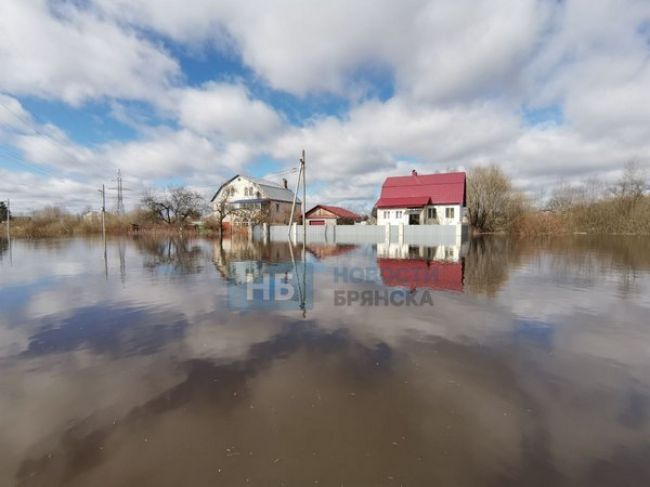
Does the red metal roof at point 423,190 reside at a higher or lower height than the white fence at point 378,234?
higher

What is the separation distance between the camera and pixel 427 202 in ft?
105

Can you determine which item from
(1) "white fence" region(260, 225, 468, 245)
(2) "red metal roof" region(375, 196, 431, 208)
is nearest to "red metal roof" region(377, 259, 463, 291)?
(1) "white fence" region(260, 225, 468, 245)

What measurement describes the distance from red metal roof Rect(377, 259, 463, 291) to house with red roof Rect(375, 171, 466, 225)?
20317mm

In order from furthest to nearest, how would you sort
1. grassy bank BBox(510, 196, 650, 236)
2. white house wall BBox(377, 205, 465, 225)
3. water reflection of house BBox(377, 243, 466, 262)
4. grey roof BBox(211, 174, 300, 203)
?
1. grey roof BBox(211, 174, 300, 203)
2. grassy bank BBox(510, 196, 650, 236)
3. white house wall BBox(377, 205, 465, 225)
4. water reflection of house BBox(377, 243, 466, 262)

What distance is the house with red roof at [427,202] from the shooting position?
105 feet

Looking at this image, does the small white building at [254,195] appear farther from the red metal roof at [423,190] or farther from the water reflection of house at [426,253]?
the water reflection of house at [426,253]

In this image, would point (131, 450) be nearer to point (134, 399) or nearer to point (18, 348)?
point (134, 399)

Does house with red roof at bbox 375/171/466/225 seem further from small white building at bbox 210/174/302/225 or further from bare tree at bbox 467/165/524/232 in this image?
small white building at bbox 210/174/302/225

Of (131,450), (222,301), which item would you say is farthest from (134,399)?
(222,301)

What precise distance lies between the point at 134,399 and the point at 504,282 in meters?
8.74

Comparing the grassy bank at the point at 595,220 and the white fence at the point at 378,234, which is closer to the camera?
the white fence at the point at 378,234

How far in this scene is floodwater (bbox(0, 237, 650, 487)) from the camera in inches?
84.2

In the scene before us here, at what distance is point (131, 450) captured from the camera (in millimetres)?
2293

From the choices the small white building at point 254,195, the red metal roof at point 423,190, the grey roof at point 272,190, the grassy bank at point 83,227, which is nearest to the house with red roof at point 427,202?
the red metal roof at point 423,190
